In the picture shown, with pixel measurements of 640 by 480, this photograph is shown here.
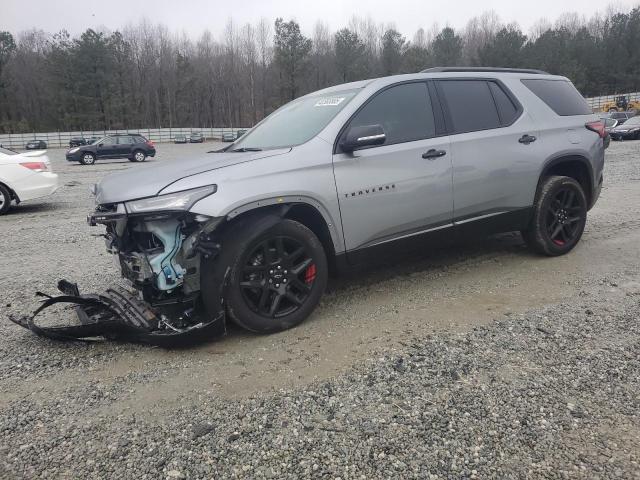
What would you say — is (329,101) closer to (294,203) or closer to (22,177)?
(294,203)

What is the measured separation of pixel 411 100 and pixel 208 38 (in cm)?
9353

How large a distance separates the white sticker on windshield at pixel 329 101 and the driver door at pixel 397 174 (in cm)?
27

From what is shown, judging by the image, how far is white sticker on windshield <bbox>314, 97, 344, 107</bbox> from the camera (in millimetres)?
4017

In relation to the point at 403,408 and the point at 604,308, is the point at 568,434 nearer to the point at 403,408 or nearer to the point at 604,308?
the point at 403,408

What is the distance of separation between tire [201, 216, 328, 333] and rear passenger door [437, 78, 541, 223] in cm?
151

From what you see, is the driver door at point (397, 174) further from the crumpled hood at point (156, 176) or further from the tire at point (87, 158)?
the tire at point (87, 158)

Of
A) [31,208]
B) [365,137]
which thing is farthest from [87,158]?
[365,137]

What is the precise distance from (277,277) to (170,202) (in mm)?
896

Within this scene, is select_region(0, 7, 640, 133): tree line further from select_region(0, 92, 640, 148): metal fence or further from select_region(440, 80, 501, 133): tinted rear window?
select_region(440, 80, 501, 133): tinted rear window

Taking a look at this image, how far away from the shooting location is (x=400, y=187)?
384cm

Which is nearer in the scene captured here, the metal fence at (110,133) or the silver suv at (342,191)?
the silver suv at (342,191)

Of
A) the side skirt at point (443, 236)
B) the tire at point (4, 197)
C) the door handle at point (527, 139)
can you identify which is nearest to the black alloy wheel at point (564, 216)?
the side skirt at point (443, 236)

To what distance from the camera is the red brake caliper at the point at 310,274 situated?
11.6ft

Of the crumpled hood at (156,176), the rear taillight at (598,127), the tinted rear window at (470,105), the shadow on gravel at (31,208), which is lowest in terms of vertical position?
the shadow on gravel at (31,208)
